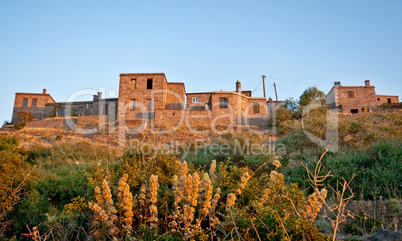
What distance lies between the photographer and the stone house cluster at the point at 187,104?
28109 mm

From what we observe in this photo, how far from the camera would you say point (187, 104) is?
3262cm

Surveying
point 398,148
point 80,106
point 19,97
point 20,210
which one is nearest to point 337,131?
point 398,148

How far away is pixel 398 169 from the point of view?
6.43 meters

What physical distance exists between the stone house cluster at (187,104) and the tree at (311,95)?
53.9 inches

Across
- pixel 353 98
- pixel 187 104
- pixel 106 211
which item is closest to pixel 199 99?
pixel 187 104

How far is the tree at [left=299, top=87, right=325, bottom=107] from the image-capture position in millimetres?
33625

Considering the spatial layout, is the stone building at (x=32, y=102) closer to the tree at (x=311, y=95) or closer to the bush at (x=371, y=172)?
the tree at (x=311, y=95)

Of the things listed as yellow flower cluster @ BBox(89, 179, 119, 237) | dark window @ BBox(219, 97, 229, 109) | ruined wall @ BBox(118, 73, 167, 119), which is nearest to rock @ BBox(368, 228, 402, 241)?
yellow flower cluster @ BBox(89, 179, 119, 237)

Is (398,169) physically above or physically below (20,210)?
above

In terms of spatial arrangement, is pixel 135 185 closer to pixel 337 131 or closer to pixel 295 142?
pixel 295 142

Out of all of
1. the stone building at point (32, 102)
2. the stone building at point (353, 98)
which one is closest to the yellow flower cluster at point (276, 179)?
the stone building at point (353, 98)

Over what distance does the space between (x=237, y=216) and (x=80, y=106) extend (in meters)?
38.9

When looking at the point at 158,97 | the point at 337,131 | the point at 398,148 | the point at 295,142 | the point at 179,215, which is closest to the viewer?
the point at 179,215

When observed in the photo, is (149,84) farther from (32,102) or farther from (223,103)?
(32,102)
